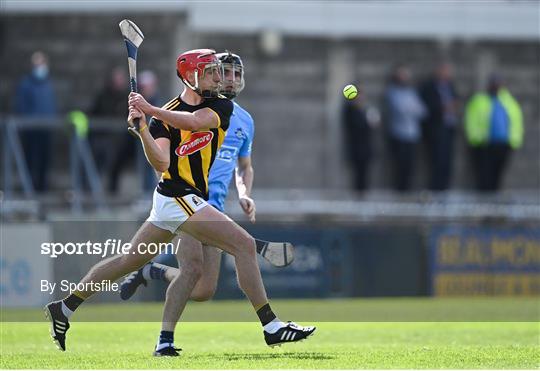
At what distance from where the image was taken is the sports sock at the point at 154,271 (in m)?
11.4

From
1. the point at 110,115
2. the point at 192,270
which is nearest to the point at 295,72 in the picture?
the point at 110,115

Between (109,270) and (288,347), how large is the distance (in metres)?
2.07

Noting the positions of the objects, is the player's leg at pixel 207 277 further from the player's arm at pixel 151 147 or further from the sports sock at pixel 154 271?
the player's arm at pixel 151 147

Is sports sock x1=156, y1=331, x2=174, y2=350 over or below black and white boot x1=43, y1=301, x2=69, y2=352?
below

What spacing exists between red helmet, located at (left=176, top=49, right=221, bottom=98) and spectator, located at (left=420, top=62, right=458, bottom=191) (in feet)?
44.9

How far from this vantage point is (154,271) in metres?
11.5

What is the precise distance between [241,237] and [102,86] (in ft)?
45.0

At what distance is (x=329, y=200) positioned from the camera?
23.7 meters

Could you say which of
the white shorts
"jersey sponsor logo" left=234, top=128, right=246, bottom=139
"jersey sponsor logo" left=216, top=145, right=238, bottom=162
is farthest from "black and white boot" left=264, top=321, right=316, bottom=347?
"jersey sponsor logo" left=234, top=128, right=246, bottom=139

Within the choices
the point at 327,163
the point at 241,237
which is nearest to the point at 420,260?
the point at 327,163

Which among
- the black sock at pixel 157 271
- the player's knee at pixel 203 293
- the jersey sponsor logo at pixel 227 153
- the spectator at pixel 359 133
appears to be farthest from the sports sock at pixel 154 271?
the spectator at pixel 359 133

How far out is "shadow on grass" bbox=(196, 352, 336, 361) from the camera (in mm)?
10555

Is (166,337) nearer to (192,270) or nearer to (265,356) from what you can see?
(192,270)

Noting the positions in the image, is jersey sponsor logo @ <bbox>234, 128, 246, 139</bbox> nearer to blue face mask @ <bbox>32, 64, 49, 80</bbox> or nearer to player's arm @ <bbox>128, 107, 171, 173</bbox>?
player's arm @ <bbox>128, 107, 171, 173</bbox>
